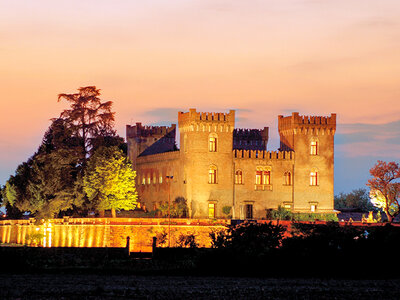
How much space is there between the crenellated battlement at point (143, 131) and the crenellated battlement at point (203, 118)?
13299 millimetres

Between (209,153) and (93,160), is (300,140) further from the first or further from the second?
(93,160)

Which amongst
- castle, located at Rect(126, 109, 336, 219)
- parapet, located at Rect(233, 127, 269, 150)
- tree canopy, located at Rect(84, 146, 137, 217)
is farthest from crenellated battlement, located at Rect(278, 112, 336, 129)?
tree canopy, located at Rect(84, 146, 137, 217)

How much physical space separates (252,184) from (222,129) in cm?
547

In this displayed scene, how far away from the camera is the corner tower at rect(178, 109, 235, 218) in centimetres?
7381

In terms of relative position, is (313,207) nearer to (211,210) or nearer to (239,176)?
(239,176)

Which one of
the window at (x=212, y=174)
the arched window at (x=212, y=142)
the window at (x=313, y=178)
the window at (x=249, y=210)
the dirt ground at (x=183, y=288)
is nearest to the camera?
the dirt ground at (x=183, y=288)

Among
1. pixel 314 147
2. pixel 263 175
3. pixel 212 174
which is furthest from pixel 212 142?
pixel 314 147

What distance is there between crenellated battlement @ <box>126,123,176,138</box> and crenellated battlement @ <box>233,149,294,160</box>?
15507 mm

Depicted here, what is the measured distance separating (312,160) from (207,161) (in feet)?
33.5

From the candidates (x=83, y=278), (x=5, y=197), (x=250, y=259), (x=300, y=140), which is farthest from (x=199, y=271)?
(x=5, y=197)

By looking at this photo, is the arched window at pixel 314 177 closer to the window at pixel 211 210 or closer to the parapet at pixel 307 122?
the parapet at pixel 307 122

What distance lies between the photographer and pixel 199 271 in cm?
3158

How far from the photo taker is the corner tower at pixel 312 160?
7762 cm

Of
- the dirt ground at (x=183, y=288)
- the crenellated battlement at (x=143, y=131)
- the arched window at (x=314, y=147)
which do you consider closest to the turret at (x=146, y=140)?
the crenellated battlement at (x=143, y=131)
